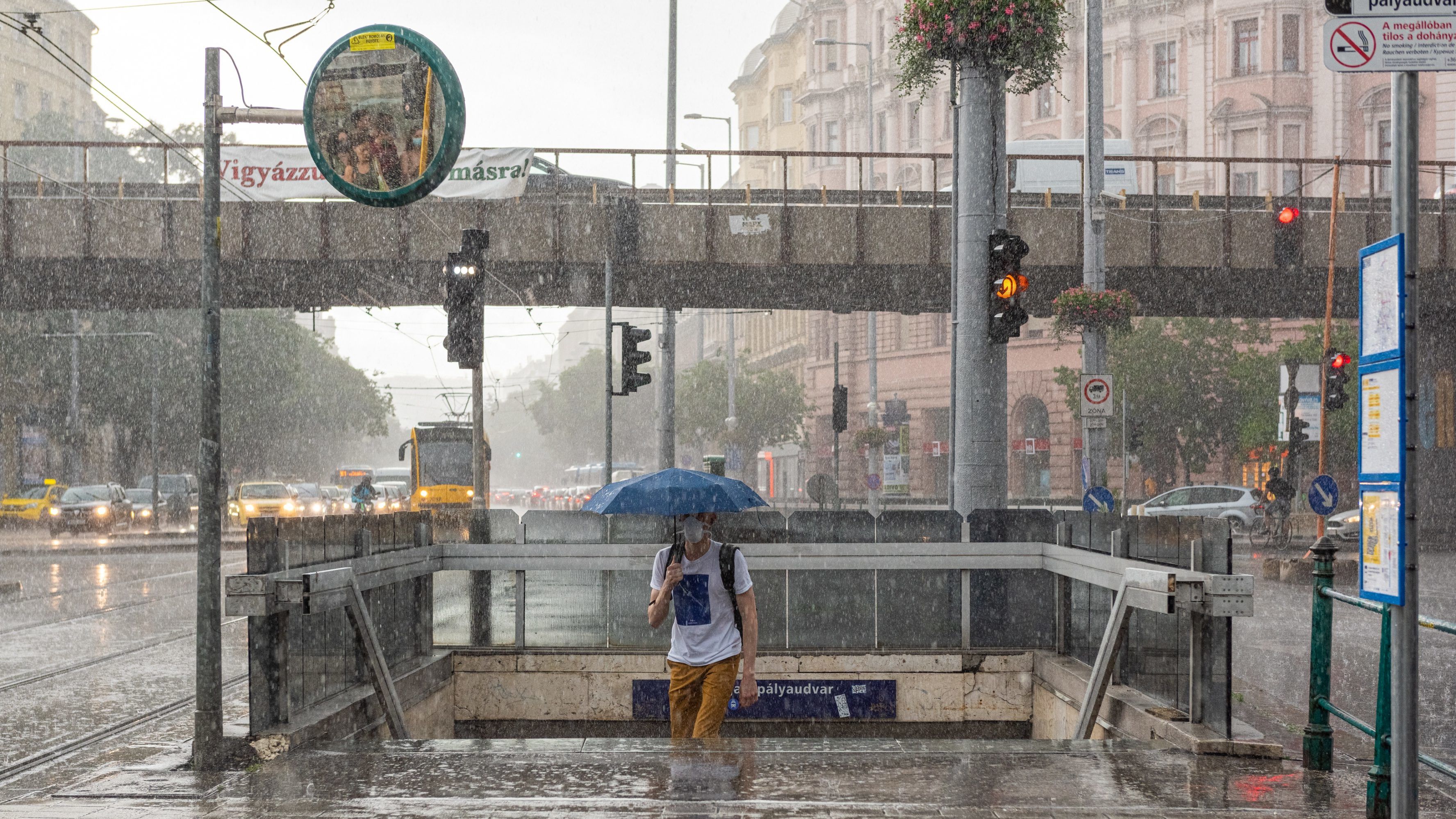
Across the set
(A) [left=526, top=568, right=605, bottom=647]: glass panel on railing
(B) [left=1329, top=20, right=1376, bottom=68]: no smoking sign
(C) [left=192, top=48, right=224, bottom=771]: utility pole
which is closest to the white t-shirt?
(C) [left=192, top=48, right=224, bottom=771]: utility pole

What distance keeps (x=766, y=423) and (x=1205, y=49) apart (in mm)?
25096

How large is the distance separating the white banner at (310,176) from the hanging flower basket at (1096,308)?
10675 millimetres

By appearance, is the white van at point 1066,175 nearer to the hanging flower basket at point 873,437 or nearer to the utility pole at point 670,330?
the utility pole at point 670,330

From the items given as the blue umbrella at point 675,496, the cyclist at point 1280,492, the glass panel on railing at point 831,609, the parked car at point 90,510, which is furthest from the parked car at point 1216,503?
the blue umbrella at point 675,496

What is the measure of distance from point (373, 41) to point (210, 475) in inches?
97.4

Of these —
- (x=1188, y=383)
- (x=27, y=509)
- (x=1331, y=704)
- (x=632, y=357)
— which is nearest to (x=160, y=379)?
(x=27, y=509)

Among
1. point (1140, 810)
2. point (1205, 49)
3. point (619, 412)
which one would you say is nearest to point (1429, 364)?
point (1205, 49)

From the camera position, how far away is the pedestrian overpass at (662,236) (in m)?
24.8

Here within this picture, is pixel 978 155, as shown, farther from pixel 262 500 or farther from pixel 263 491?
pixel 263 491

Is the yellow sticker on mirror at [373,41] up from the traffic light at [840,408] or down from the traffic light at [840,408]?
up

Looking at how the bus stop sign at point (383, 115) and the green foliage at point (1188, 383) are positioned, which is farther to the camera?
the green foliage at point (1188, 383)

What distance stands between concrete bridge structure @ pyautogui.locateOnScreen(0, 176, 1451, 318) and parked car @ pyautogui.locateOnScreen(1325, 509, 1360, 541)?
5844mm

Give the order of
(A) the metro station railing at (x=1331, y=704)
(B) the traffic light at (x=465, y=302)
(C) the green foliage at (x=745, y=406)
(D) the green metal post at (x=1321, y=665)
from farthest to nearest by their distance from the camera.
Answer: (C) the green foliage at (x=745, y=406), (B) the traffic light at (x=465, y=302), (D) the green metal post at (x=1321, y=665), (A) the metro station railing at (x=1331, y=704)

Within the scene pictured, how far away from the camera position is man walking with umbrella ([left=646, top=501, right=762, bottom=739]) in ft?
24.9
